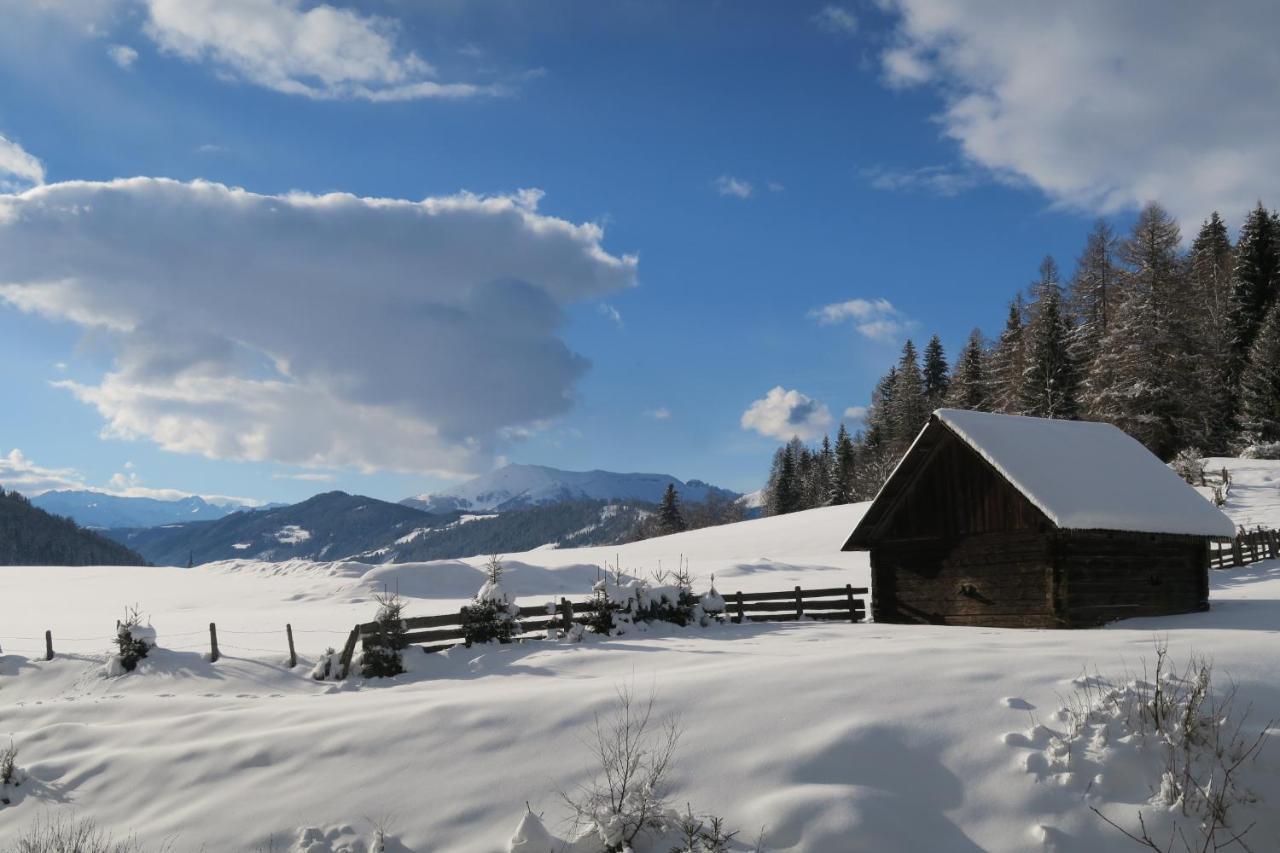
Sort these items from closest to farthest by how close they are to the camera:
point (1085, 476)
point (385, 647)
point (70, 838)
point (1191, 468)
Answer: point (70, 838), point (385, 647), point (1085, 476), point (1191, 468)

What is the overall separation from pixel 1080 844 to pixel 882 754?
6.65 ft

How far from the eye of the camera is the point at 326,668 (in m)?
18.5

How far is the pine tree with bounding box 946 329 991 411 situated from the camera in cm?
6788

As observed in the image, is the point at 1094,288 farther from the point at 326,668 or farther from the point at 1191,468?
the point at 326,668

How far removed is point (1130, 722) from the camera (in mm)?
9055

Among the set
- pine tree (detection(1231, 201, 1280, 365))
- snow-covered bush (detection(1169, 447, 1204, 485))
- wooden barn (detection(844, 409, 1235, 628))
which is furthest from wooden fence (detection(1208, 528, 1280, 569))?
pine tree (detection(1231, 201, 1280, 365))

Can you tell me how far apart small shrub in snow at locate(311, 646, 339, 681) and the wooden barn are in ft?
45.0

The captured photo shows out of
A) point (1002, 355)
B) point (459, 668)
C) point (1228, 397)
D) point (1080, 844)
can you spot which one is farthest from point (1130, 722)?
point (1002, 355)

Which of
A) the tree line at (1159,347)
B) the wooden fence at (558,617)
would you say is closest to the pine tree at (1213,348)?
the tree line at (1159,347)

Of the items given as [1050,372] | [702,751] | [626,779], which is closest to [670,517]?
[1050,372]

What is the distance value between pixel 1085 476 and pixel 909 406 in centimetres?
5785

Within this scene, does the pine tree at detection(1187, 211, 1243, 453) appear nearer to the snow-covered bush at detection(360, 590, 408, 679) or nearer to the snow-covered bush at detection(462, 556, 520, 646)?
the snow-covered bush at detection(462, 556, 520, 646)

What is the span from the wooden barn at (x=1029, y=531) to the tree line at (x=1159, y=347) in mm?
26732

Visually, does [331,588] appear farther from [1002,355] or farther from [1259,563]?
[1002,355]
